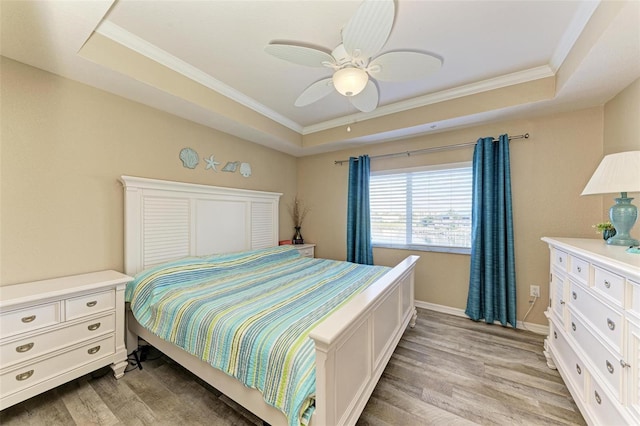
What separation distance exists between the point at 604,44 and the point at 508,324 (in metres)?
2.65

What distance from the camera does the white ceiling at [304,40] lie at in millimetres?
1483

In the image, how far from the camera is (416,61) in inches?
59.7

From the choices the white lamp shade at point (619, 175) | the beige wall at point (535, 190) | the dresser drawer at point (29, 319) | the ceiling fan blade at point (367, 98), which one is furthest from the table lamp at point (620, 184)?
the dresser drawer at point (29, 319)

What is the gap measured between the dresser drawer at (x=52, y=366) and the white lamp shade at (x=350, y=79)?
2.55 metres

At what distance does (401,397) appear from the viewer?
1710 mm

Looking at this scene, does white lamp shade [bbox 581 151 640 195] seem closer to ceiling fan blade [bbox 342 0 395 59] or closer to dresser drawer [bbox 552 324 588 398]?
dresser drawer [bbox 552 324 588 398]

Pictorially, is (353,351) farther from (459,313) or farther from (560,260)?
(459,313)

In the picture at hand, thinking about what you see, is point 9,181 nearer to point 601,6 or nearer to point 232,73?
point 232,73

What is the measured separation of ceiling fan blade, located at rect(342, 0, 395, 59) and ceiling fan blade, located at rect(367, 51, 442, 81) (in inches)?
5.6

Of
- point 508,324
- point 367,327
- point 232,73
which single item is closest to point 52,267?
point 232,73

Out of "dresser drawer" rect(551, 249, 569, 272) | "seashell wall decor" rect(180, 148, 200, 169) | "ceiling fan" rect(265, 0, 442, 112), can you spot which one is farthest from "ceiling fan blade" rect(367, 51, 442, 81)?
"seashell wall decor" rect(180, 148, 200, 169)

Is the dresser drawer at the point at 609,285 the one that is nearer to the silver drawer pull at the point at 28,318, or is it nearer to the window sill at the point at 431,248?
the window sill at the point at 431,248

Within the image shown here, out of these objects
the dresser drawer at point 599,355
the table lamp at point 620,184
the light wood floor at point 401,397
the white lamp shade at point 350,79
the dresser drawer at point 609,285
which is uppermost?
the white lamp shade at point 350,79

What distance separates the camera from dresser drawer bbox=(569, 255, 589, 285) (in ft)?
4.85
